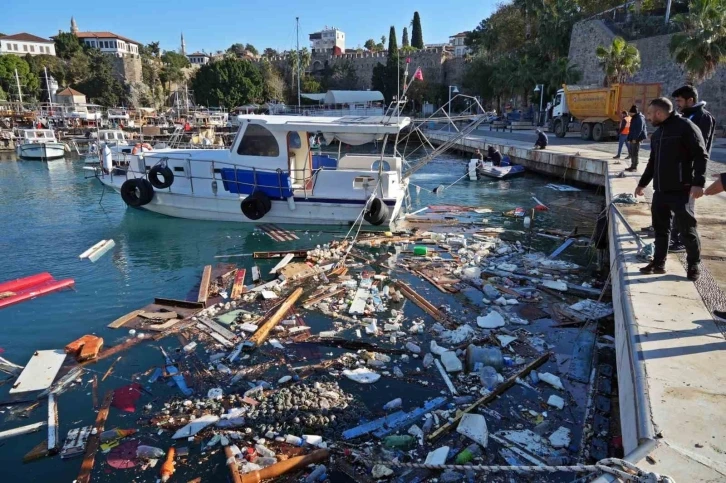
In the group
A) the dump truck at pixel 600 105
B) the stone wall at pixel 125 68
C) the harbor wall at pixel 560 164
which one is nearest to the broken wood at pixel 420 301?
the harbor wall at pixel 560 164

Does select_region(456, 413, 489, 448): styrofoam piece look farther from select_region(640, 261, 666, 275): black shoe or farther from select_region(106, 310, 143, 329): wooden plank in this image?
select_region(106, 310, 143, 329): wooden plank

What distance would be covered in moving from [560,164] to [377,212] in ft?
37.5

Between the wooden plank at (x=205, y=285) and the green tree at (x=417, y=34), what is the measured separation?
87.7 m

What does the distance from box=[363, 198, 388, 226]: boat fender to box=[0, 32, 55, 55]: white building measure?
86412mm

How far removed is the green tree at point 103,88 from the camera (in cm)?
6594

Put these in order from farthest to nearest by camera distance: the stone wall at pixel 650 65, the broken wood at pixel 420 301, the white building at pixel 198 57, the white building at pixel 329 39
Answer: the white building at pixel 329 39, the white building at pixel 198 57, the stone wall at pixel 650 65, the broken wood at pixel 420 301

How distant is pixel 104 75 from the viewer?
218 ft

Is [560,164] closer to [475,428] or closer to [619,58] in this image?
[619,58]

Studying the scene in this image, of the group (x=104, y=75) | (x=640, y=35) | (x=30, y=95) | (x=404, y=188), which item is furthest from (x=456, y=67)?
(x=404, y=188)

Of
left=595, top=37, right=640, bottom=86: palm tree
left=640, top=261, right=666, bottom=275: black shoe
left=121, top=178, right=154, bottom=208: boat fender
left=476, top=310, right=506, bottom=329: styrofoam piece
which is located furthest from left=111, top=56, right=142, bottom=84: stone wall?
left=640, top=261, right=666, bottom=275: black shoe

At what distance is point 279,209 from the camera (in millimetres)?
12625

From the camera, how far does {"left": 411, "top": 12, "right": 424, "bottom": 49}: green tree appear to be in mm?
88750

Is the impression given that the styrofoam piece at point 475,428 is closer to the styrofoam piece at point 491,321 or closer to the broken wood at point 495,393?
the broken wood at point 495,393

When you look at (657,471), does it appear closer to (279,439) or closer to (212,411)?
(279,439)
